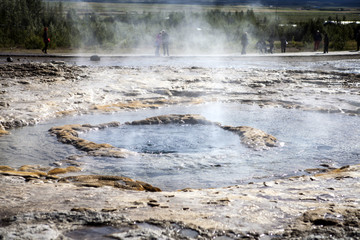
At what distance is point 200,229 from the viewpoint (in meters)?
2.84

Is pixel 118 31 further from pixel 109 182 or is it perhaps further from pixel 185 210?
pixel 185 210

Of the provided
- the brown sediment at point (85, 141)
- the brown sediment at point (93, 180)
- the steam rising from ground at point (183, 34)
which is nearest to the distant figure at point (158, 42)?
the steam rising from ground at point (183, 34)

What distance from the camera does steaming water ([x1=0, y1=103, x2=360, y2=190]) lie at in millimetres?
4781

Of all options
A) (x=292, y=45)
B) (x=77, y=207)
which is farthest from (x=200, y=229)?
(x=292, y=45)

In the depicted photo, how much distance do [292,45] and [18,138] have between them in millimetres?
28890

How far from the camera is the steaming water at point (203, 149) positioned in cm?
478

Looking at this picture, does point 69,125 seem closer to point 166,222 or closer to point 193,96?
point 193,96

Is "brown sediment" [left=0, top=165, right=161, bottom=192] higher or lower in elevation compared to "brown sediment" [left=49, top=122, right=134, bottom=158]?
higher

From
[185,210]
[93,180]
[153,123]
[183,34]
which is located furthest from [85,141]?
[183,34]

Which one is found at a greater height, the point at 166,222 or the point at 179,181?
the point at 166,222

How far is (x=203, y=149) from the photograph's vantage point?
565 cm

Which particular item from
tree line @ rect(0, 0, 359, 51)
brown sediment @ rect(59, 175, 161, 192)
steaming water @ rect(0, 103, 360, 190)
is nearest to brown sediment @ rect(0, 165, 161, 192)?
brown sediment @ rect(59, 175, 161, 192)

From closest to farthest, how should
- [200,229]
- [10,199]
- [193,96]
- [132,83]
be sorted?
1. [200,229]
2. [10,199]
3. [193,96]
4. [132,83]

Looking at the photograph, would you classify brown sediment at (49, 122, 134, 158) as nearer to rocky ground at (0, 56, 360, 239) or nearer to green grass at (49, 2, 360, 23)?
rocky ground at (0, 56, 360, 239)
